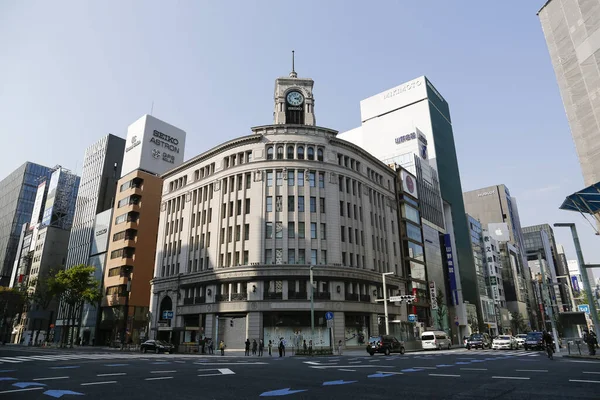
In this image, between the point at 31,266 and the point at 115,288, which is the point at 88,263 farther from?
the point at 31,266

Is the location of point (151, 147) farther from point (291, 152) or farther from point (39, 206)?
point (39, 206)

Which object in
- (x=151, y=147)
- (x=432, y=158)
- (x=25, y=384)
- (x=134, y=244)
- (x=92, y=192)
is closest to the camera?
(x=25, y=384)

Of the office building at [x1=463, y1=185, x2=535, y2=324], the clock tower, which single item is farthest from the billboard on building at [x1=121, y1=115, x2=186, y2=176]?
the office building at [x1=463, y1=185, x2=535, y2=324]

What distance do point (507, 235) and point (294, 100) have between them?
96092mm

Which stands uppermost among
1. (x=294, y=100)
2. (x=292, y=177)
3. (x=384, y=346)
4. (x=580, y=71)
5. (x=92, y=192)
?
(x=294, y=100)

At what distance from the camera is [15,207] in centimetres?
11650

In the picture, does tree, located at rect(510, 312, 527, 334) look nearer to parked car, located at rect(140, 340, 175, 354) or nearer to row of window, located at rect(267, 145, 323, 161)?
row of window, located at rect(267, 145, 323, 161)

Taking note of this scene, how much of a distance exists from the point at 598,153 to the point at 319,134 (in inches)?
1211

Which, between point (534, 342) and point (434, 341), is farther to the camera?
point (434, 341)

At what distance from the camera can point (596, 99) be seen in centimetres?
3719

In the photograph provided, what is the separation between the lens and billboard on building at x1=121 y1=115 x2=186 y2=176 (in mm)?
73250

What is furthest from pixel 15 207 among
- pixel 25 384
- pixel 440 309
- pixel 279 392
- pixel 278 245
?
pixel 279 392

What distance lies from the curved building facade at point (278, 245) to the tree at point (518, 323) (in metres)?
67.3

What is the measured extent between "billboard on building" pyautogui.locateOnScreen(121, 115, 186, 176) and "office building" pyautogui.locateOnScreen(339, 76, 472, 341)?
45422 millimetres
